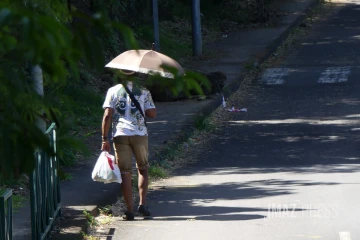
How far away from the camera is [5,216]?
5391 millimetres

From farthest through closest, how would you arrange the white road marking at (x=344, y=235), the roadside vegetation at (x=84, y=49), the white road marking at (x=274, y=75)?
the white road marking at (x=274, y=75), the white road marking at (x=344, y=235), the roadside vegetation at (x=84, y=49)

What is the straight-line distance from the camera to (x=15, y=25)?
233 centimetres

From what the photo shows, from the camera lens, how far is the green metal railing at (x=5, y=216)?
5262mm

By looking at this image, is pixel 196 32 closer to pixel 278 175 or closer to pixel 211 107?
pixel 211 107

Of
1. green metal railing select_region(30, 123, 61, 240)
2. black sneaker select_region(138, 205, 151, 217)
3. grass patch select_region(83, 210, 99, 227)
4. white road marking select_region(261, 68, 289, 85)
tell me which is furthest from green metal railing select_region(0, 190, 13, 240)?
white road marking select_region(261, 68, 289, 85)

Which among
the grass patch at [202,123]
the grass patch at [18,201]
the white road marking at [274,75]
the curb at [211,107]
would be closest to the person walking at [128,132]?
the curb at [211,107]

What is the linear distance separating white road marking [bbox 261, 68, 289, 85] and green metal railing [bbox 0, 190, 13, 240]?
13019 mm

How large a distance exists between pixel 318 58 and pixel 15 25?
19.0 meters

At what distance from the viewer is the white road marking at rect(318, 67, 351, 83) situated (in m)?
17.9

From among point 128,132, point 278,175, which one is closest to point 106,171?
A: point 128,132

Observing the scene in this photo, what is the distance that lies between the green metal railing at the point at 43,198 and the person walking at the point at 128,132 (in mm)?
948

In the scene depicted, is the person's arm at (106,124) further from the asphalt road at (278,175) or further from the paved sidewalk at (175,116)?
the asphalt road at (278,175)

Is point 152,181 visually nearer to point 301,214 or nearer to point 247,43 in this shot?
point 301,214

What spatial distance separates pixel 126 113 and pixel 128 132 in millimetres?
214
